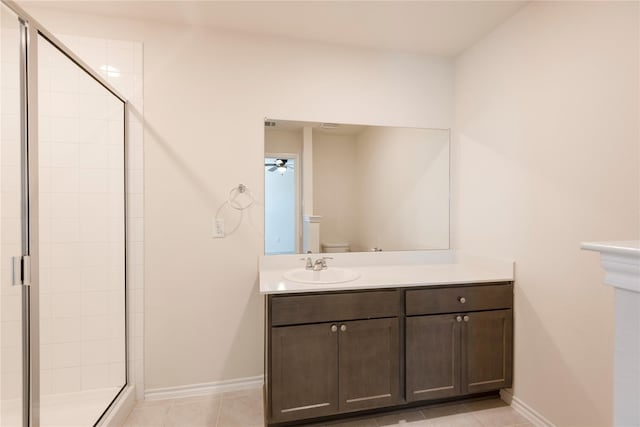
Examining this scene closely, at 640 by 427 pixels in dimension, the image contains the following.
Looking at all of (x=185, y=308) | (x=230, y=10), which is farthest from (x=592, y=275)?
(x=230, y=10)

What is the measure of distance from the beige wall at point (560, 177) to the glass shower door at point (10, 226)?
2507 mm

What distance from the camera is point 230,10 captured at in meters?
1.98

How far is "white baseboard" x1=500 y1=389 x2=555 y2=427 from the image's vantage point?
71.0 inches

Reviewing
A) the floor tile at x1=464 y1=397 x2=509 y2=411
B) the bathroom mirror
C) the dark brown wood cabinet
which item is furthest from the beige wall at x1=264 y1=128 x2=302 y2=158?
the floor tile at x1=464 y1=397 x2=509 y2=411

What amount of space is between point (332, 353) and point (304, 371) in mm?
178

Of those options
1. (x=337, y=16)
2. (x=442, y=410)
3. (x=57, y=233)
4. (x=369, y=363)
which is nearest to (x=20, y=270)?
(x=57, y=233)

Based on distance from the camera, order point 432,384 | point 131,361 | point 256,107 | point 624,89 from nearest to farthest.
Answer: point 624,89 → point 432,384 → point 131,361 → point 256,107

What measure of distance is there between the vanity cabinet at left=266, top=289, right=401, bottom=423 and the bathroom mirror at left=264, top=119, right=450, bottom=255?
25.8 inches

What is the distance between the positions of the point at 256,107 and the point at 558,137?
6.09ft

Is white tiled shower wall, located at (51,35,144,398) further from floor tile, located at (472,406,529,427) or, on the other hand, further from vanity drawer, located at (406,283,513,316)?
floor tile, located at (472,406,529,427)

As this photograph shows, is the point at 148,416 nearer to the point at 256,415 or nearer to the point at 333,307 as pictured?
the point at 256,415

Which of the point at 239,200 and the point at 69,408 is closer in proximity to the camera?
the point at 69,408

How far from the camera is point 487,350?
1.95 metres

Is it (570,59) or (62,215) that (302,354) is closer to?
(62,215)
